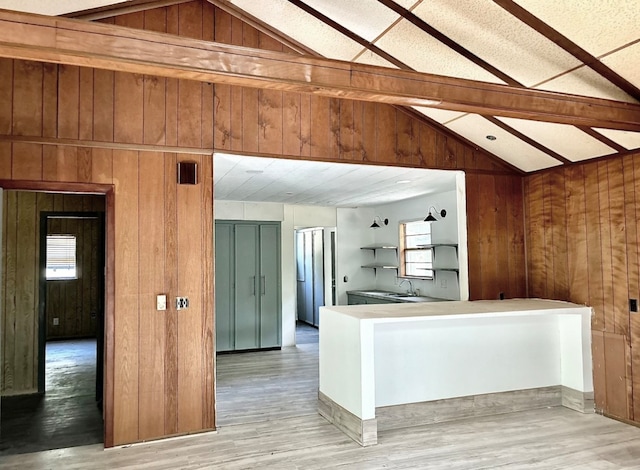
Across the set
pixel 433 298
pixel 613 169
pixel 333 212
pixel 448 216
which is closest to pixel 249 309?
pixel 333 212

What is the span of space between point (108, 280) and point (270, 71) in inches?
88.0

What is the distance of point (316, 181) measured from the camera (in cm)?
538

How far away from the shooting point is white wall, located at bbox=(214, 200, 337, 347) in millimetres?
7262

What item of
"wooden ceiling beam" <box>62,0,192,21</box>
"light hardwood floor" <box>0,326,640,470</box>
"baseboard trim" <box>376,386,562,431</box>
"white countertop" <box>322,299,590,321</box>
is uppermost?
"wooden ceiling beam" <box>62,0,192,21</box>

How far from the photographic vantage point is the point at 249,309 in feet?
23.8

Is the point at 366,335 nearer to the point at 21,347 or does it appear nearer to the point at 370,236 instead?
the point at 21,347

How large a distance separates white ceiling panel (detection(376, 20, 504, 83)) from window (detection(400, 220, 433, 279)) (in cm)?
333

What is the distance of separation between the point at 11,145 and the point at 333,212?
5.32 m

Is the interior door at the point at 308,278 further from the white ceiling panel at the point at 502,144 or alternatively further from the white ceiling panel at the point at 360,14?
the white ceiling panel at the point at 360,14

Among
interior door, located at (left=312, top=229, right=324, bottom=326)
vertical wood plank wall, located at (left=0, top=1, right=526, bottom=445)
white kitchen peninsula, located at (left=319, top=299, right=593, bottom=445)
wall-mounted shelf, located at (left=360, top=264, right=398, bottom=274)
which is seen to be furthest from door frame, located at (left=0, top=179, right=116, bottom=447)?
interior door, located at (left=312, top=229, right=324, bottom=326)

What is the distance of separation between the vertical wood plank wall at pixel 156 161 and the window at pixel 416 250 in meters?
3.24

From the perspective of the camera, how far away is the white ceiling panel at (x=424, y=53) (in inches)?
134

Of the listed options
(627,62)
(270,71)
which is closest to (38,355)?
(270,71)

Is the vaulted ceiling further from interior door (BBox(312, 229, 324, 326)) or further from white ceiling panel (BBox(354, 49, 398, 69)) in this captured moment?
interior door (BBox(312, 229, 324, 326))
